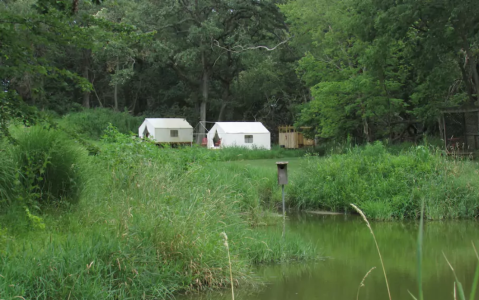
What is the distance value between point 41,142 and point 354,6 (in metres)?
15.1

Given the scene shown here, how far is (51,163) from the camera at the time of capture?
6.26m

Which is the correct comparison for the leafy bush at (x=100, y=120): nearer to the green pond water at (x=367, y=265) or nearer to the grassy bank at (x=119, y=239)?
the green pond water at (x=367, y=265)

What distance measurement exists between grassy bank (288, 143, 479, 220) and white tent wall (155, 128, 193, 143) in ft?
68.0

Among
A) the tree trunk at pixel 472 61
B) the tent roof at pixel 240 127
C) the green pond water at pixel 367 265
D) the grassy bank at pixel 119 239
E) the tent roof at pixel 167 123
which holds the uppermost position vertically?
the tree trunk at pixel 472 61

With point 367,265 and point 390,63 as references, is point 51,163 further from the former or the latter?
point 390,63

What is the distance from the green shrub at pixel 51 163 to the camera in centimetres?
621

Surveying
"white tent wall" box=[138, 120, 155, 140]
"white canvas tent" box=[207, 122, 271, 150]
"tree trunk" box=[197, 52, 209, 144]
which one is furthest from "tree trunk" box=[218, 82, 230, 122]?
"white tent wall" box=[138, 120, 155, 140]

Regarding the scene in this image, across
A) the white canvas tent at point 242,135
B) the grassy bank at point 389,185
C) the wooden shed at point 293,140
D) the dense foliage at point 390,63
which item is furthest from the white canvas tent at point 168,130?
the grassy bank at point 389,185

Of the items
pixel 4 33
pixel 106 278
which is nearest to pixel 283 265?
pixel 106 278

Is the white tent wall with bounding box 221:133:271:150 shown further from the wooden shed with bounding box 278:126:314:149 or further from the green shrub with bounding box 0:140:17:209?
the green shrub with bounding box 0:140:17:209

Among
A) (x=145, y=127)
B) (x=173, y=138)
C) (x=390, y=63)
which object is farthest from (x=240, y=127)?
(x=390, y=63)

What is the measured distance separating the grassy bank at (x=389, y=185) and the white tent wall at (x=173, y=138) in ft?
68.0

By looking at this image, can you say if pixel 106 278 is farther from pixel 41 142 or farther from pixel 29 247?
pixel 41 142

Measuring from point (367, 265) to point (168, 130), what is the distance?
1064 inches
